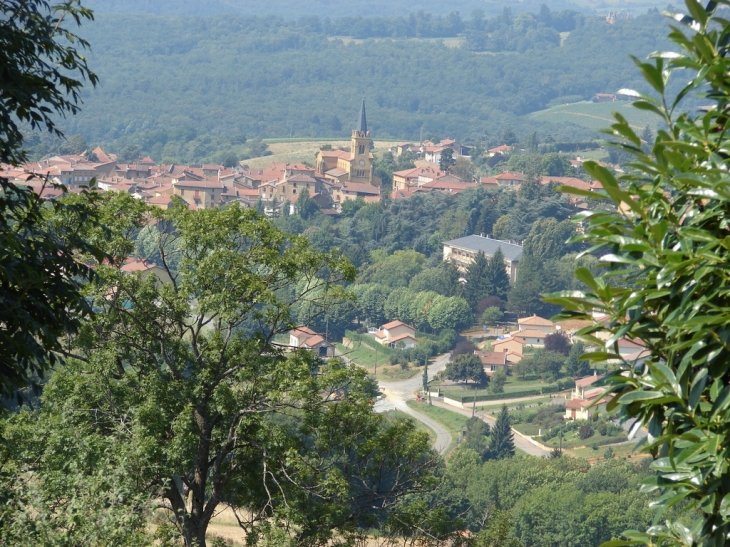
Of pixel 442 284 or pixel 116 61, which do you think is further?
pixel 116 61

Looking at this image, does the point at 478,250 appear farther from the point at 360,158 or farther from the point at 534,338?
the point at 360,158

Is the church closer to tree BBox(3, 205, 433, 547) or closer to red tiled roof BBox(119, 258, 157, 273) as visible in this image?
red tiled roof BBox(119, 258, 157, 273)

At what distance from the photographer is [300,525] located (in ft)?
21.2

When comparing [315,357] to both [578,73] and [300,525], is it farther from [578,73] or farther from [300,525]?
[578,73]

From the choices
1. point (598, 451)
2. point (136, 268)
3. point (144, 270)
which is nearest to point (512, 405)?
point (598, 451)

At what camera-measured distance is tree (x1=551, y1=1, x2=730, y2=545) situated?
1.93m

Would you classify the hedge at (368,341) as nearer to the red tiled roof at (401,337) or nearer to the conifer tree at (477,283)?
the red tiled roof at (401,337)

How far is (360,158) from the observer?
76.5m

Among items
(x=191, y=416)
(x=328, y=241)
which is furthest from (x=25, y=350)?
(x=328, y=241)

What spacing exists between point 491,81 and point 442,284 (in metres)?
103

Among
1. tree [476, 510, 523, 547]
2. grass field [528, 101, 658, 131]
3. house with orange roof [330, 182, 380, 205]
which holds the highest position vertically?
tree [476, 510, 523, 547]

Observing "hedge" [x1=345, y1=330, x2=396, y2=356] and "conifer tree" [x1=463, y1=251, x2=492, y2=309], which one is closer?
"hedge" [x1=345, y1=330, x2=396, y2=356]

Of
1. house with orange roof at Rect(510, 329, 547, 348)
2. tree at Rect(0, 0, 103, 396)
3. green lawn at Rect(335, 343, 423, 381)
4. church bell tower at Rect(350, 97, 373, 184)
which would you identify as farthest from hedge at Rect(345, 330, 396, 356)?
tree at Rect(0, 0, 103, 396)

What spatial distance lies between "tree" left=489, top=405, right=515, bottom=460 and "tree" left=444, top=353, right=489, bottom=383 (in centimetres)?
744
